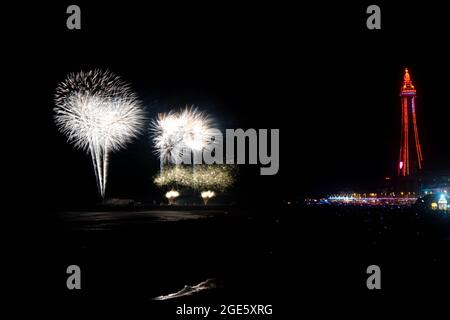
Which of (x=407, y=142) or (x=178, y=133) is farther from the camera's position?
(x=407, y=142)

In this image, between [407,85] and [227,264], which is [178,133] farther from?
[407,85]

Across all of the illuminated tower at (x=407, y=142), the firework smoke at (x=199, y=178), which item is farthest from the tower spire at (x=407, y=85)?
the firework smoke at (x=199, y=178)

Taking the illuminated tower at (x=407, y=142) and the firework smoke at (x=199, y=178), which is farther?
the illuminated tower at (x=407, y=142)

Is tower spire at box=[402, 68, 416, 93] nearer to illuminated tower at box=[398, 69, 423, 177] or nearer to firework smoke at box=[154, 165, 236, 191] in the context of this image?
illuminated tower at box=[398, 69, 423, 177]

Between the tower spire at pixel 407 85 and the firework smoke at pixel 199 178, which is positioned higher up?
the tower spire at pixel 407 85

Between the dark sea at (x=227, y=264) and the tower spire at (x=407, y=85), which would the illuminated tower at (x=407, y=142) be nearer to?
the tower spire at (x=407, y=85)

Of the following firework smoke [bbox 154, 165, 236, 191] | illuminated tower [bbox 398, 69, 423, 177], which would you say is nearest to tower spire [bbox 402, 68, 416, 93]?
illuminated tower [bbox 398, 69, 423, 177]

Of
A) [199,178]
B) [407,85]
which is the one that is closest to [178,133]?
[199,178]

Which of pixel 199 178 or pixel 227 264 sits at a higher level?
pixel 199 178

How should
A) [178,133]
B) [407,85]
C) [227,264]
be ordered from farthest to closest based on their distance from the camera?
A: [407,85] < [178,133] < [227,264]

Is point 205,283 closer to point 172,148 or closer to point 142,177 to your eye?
point 172,148

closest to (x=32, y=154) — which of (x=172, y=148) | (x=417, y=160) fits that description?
(x=172, y=148)
